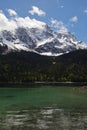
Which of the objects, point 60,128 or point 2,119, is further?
point 2,119

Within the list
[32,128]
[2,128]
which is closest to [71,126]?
[32,128]

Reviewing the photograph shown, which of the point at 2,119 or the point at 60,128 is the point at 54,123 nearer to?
the point at 60,128

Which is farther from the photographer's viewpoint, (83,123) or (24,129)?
(83,123)

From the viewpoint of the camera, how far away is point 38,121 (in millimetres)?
52438

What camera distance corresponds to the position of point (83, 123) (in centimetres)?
5041

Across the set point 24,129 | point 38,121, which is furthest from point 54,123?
point 24,129

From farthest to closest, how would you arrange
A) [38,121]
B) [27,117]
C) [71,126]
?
[27,117], [38,121], [71,126]

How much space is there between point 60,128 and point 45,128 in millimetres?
1959

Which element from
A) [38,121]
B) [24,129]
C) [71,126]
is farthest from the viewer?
[38,121]

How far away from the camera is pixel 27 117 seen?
5725cm

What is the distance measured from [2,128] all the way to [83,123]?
12.1 m

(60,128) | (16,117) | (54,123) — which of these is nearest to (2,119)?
(16,117)

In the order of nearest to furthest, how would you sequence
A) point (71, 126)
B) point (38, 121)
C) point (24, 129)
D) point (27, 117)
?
point (24, 129) < point (71, 126) < point (38, 121) < point (27, 117)

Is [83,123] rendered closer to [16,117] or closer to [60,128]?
[60,128]
